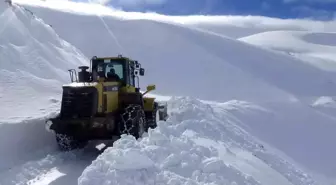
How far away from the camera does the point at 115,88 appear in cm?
1038

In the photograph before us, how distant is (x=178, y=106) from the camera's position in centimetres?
1695

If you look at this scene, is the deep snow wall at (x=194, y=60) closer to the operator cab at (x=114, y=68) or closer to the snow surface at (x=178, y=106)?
the snow surface at (x=178, y=106)

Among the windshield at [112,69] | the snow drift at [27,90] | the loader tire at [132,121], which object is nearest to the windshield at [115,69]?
the windshield at [112,69]

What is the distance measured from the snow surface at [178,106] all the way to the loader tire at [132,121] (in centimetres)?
Result: 57

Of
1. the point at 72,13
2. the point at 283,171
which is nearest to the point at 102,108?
the point at 283,171

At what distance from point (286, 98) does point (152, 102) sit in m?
14.9

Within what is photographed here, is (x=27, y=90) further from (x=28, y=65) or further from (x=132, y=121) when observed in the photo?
(x=132, y=121)

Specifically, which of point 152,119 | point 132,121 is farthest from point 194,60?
point 132,121

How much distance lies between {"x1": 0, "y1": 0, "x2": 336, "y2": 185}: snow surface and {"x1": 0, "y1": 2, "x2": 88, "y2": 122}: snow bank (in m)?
0.06

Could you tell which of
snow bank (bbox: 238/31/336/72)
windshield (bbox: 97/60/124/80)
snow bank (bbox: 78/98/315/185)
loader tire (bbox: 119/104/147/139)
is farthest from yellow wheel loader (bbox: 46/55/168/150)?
snow bank (bbox: 238/31/336/72)

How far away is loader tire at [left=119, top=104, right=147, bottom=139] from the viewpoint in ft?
31.8

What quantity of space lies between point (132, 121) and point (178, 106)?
7.32 meters

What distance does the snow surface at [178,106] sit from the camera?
302 inches

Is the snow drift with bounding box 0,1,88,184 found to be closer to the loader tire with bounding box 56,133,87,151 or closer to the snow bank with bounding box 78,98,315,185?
the loader tire with bounding box 56,133,87,151
